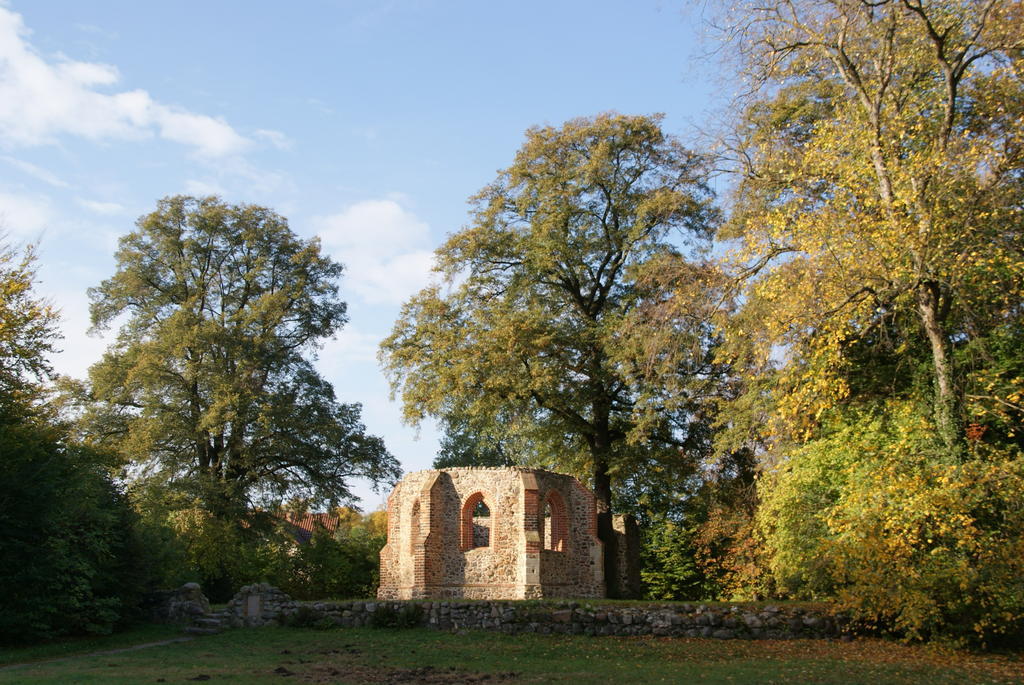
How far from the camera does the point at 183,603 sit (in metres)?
20.3

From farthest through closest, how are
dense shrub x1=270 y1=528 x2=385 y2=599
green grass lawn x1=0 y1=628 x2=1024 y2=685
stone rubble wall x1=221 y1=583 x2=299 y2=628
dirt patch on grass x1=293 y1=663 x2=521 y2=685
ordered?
dense shrub x1=270 y1=528 x2=385 y2=599 → stone rubble wall x1=221 y1=583 x2=299 y2=628 → green grass lawn x1=0 y1=628 x2=1024 y2=685 → dirt patch on grass x1=293 y1=663 x2=521 y2=685

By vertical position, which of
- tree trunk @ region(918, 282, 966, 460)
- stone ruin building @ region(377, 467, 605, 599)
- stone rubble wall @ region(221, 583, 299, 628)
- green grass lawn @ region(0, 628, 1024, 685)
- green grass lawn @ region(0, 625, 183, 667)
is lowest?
green grass lawn @ region(0, 628, 1024, 685)

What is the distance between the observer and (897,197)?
1498 cm

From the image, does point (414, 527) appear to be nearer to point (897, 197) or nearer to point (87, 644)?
point (87, 644)

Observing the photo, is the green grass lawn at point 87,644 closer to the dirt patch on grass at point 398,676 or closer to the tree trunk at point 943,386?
the dirt patch on grass at point 398,676

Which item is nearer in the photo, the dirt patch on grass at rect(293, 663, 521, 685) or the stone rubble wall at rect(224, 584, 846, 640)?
the dirt patch on grass at rect(293, 663, 521, 685)

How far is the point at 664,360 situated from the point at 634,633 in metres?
6.70

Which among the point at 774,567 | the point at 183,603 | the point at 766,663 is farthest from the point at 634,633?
the point at 183,603

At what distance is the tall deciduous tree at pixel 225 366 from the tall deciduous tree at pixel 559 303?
5126 mm

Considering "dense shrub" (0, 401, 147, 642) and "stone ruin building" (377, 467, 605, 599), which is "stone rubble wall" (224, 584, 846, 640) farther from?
"dense shrub" (0, 401, 147, 642)

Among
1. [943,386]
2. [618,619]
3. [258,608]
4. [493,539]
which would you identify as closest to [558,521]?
[493,539]

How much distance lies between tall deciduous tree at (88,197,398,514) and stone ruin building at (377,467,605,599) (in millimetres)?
6211

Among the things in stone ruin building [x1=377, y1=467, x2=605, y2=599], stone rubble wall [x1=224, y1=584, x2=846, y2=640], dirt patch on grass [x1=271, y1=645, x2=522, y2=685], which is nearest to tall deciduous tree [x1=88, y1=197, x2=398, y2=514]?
stone ruin building [x1=377, y1=467, x2=605, y2=599]

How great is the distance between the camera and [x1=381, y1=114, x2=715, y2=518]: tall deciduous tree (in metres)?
25.0
